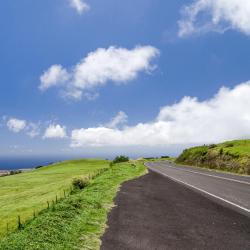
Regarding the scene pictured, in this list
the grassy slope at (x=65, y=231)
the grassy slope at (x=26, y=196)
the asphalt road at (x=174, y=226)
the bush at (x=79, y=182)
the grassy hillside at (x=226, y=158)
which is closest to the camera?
the grassy slope at (x=65, y=231)

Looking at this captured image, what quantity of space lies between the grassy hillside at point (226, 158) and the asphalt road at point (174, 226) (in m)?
26.9

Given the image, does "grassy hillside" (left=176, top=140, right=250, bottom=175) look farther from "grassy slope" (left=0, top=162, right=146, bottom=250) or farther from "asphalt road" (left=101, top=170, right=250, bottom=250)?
"grassy slope" (left=0, top=162, right=146, bottom=250)

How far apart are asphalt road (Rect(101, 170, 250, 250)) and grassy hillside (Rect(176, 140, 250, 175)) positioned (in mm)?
26895

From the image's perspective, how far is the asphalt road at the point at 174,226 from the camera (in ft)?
29.9

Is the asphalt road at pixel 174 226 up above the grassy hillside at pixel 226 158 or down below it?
below

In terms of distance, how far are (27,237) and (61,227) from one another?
1187 mm

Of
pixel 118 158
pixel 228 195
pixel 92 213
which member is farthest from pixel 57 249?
pixel 118 158

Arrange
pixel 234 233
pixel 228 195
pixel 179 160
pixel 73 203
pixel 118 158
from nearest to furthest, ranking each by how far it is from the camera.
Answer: pixel 234 233 → pixel 73 203 → pixel 228 195 → pixel 179 160 → pixel 118 158

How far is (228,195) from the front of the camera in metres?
19.2

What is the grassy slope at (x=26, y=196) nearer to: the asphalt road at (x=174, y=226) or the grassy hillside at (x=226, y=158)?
the asphalt road at (x=174, y=226)

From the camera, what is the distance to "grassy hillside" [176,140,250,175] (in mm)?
43000

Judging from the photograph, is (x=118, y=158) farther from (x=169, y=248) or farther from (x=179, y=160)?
(x=169, y=248)

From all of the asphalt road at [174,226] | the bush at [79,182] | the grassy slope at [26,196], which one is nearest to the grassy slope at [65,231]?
the asphalt road at [174,226]

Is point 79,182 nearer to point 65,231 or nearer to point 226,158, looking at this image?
point 65,231
